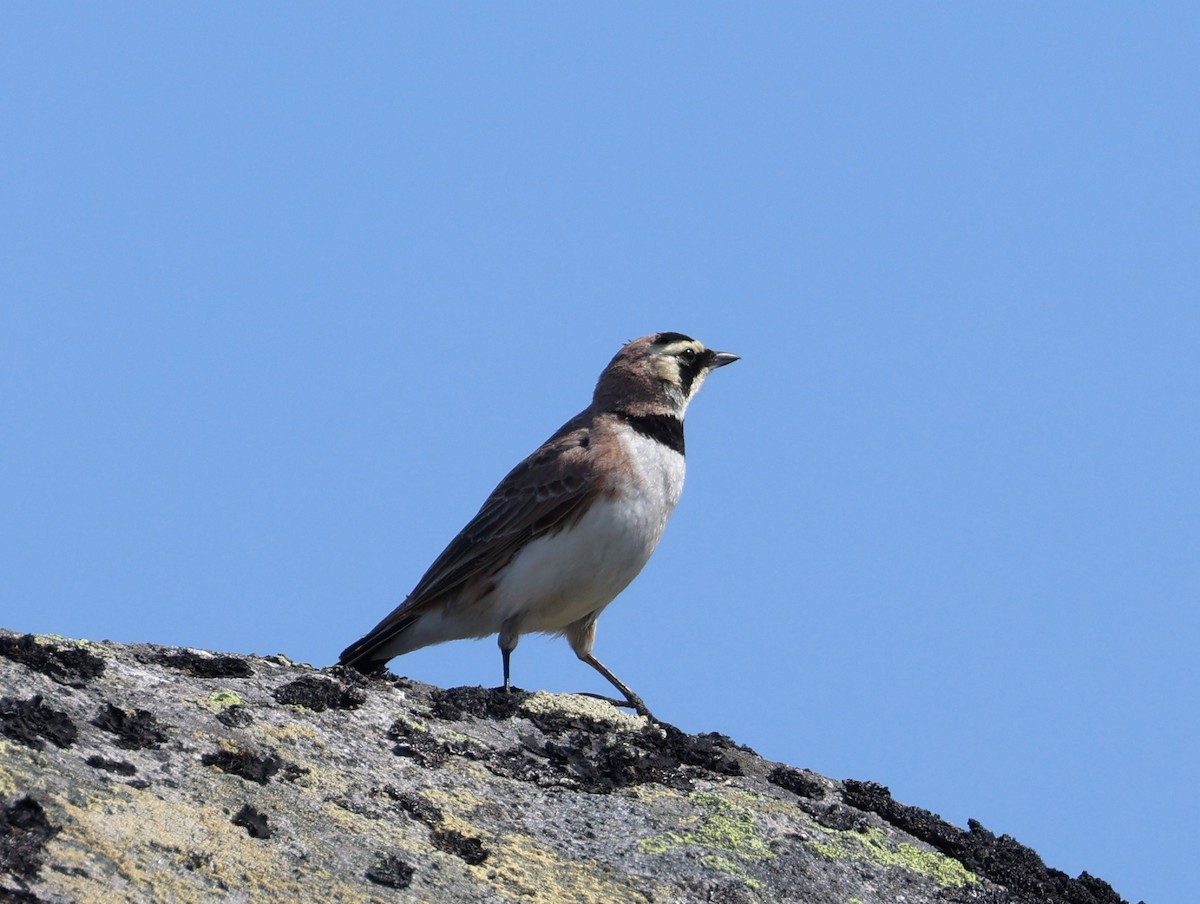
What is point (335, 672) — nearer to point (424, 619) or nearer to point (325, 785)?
point (325, 785)

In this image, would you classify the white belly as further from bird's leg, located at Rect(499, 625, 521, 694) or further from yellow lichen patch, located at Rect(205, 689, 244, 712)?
yellow lichen patch, located at Rect(205, 689, 244, 712)

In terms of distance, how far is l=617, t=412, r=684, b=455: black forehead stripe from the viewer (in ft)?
30.8

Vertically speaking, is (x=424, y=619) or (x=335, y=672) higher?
(x=424, y=619)

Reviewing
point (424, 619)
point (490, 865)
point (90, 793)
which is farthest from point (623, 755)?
point (424, 619)

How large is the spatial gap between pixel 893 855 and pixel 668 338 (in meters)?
5.22

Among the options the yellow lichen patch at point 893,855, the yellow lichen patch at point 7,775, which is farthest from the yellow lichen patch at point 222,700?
the yellow lichen patch at point 893,855

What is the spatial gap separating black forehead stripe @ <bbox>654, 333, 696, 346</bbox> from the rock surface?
4131mm

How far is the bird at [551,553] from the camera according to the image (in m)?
8.64

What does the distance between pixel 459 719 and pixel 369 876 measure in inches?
63.3

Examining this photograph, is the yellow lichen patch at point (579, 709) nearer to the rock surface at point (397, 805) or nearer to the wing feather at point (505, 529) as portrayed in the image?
the rock surface at point (397, 805)

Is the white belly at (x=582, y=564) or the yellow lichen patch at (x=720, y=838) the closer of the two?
the yellow lichen patch at (x=720, y=838)

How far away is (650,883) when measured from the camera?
4754 millimetres

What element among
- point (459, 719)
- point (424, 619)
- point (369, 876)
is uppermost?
point (424, 619)

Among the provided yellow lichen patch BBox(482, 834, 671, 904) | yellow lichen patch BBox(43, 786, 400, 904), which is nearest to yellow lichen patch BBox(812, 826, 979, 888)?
yellow lichen patch BBox(482, 834, 671, 904)
